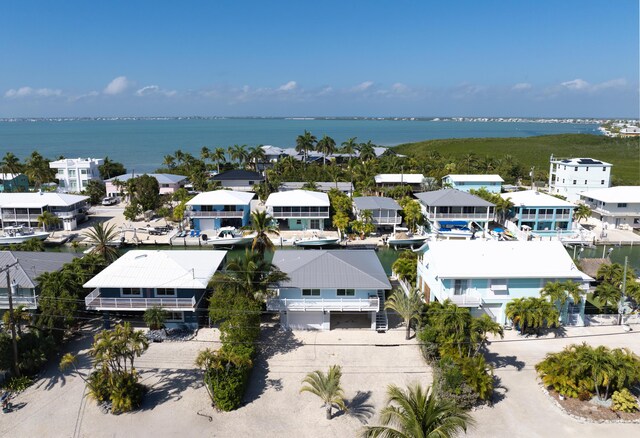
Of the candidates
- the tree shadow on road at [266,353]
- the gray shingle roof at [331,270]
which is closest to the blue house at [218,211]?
the gray shingle roof at [331,270]

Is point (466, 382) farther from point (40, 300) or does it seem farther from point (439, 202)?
point (439, 202)

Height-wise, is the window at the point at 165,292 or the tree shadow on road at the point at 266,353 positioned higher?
the window at the point at 165,292

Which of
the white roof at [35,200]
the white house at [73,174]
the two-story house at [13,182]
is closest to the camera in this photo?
the white roof at [35,200]

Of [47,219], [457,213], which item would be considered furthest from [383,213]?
[47,219]

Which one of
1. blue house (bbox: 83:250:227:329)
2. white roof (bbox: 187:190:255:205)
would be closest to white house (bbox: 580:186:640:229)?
white roof (bbox: 187:190:255:205)

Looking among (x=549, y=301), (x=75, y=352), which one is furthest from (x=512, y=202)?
(x=75, y=352)

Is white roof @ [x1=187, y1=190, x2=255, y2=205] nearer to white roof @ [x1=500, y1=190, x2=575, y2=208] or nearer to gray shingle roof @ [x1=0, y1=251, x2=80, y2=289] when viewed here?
gray shingle roof @ [x1=0, y1=251, x2=80, y2=289]

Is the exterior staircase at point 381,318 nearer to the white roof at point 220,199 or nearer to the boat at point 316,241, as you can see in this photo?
the boat at point 316,241
